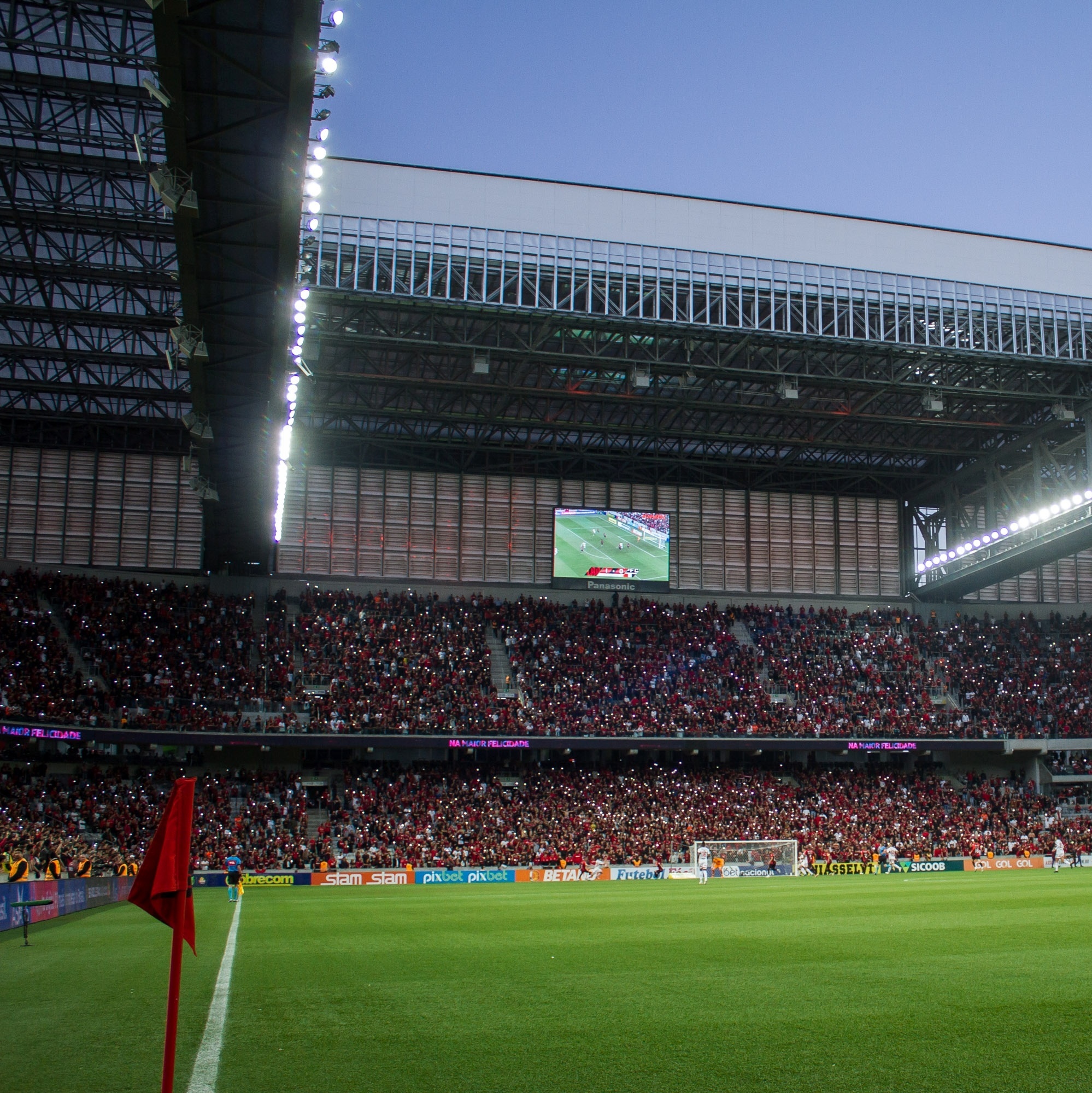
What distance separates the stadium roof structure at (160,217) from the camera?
21.3 metres

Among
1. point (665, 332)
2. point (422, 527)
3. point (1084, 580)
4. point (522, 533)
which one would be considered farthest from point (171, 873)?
point (1084, 580)

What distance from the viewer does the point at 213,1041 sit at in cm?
892

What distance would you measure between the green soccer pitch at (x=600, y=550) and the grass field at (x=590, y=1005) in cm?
3750

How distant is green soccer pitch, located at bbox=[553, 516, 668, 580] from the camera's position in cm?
5775

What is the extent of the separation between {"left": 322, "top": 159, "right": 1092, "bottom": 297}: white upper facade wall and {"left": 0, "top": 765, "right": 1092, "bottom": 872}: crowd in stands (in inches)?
1020

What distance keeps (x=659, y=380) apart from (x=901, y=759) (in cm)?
2547

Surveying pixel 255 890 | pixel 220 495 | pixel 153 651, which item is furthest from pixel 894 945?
pixel 153 651

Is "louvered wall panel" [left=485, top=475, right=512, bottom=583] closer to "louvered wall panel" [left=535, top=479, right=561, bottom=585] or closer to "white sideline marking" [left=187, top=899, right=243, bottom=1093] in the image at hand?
"louvered wall panel" [left=535, top=479, right=561, bottom=585]

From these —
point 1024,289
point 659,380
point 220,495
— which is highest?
point 1024,289

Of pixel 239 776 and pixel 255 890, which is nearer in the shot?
pixel 255 890

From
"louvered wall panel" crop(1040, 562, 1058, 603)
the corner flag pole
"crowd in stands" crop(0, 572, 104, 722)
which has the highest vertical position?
"louvered wall panel" crop(1040, 562, 1058, 603)

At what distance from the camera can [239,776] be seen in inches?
1922

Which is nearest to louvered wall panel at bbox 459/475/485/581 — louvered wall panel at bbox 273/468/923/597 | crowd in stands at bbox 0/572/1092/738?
louvered wall panel at bbox 273/468/923/597

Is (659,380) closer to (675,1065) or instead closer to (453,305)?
(453,305)
